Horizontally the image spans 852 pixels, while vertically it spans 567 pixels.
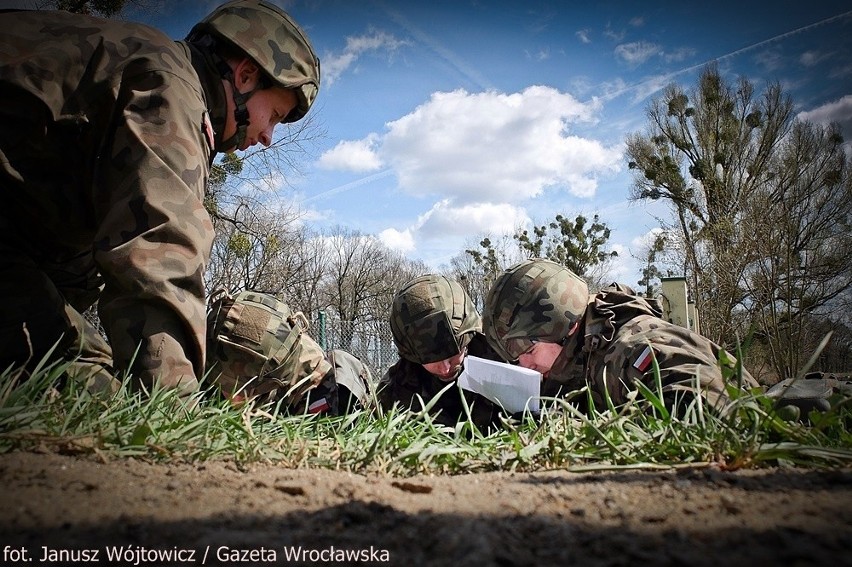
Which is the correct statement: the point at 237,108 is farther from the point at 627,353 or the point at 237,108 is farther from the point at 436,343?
the point at 436,343

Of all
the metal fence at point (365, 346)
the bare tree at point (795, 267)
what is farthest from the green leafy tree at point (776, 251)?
the metal fence at point (365, 346)

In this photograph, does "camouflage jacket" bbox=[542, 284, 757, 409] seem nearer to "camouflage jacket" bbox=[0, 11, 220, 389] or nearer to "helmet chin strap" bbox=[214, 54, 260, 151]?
"camouflage jacket" bbox=[0, 11, 220, 389]

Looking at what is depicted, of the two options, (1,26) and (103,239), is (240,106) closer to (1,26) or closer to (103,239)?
(1,26)

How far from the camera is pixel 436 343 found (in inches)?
183

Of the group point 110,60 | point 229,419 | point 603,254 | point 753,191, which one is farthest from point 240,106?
point 603,254

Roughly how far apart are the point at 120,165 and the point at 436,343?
3264 mm

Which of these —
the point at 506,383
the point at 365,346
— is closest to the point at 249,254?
the point at 365,346

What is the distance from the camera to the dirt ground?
666 millimetres

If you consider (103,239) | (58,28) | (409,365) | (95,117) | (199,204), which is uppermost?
(58,28)

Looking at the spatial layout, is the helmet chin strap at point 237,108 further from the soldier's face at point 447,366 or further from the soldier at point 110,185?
the soldier's face at point 447,366

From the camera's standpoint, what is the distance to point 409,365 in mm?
5188

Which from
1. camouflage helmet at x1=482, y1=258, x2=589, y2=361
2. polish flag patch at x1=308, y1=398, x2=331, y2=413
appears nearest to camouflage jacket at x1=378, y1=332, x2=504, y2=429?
polish flag patch at x1=308, y1=398, x2=331, y2=413

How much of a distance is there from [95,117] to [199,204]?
0.46m

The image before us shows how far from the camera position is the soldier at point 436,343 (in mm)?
4645
